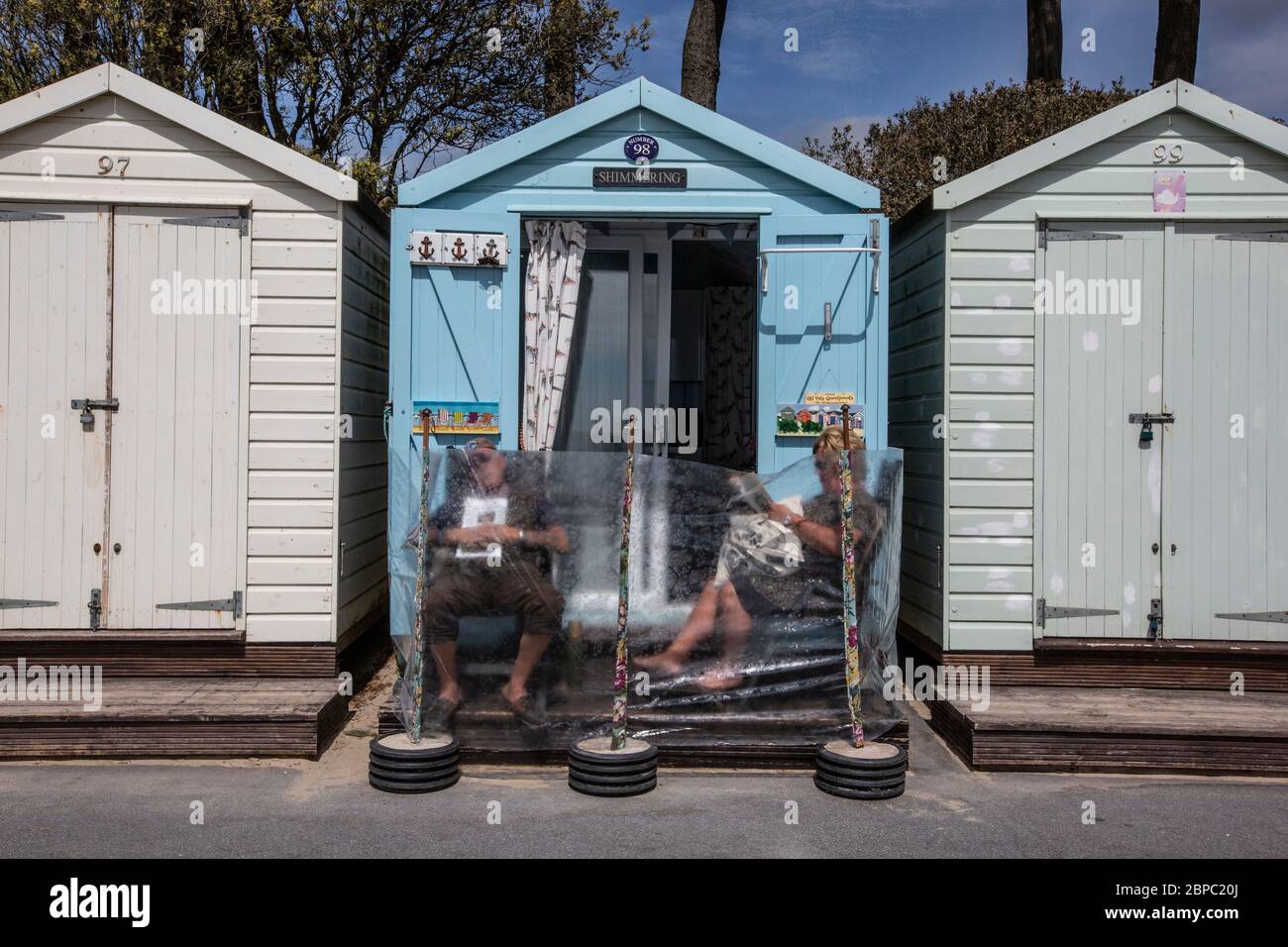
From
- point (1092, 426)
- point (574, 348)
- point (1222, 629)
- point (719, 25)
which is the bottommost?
point (1222, 629)

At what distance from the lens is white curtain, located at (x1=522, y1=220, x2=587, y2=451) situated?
21.5 ft

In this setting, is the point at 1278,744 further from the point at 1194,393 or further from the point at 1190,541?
the point at 1194,393

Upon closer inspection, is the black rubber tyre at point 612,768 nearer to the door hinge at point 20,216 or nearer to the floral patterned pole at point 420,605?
the floral patterned pole at point 420,605

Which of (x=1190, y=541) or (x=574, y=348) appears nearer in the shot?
(x=1190, y=541)

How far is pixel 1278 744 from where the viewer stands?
5406mm

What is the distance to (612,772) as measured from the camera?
4957mm

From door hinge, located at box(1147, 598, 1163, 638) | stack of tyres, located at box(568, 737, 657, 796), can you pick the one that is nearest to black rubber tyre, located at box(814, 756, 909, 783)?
stack of tyres, located at box(568, 737, 657, 796)

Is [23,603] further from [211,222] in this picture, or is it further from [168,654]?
[211,222]

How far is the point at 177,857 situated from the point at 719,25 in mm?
10354

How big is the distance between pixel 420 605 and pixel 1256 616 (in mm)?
4611

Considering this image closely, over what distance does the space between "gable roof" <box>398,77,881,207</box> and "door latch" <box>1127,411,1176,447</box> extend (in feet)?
6.25

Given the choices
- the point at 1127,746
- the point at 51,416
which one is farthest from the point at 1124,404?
the point at 51,416

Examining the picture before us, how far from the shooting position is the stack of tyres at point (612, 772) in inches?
195

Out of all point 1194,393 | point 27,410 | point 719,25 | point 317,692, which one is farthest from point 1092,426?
point 719,25
